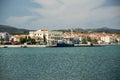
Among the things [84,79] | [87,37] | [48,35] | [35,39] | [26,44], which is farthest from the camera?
[87,37]

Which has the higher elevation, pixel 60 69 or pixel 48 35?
pixel 48 35

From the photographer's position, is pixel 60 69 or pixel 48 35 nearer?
pixel 60 69

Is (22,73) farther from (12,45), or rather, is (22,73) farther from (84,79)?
(12,45)

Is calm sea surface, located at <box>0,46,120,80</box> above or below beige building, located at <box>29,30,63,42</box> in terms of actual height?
below

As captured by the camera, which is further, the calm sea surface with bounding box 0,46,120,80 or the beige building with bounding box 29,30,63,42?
the beige building with bounding box 29,30,63,42

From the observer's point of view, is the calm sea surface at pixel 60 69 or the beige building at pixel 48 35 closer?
the calm sea surface at pixel 60 69

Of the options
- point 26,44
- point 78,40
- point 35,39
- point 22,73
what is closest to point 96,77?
point 22,73

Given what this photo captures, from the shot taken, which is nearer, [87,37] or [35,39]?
[35,39]

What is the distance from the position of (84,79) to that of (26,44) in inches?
816

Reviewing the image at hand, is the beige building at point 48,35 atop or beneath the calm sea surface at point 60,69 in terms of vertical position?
atop

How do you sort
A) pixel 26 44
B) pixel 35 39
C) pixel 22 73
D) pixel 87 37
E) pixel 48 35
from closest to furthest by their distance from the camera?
pixel 22 73
pixel 26 44
pixel 35 39
pixel 48 35
pixel 87 37

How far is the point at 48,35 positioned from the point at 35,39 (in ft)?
7.21

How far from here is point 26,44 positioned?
2556 centimetres

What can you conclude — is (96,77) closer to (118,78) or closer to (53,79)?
(118,78)
